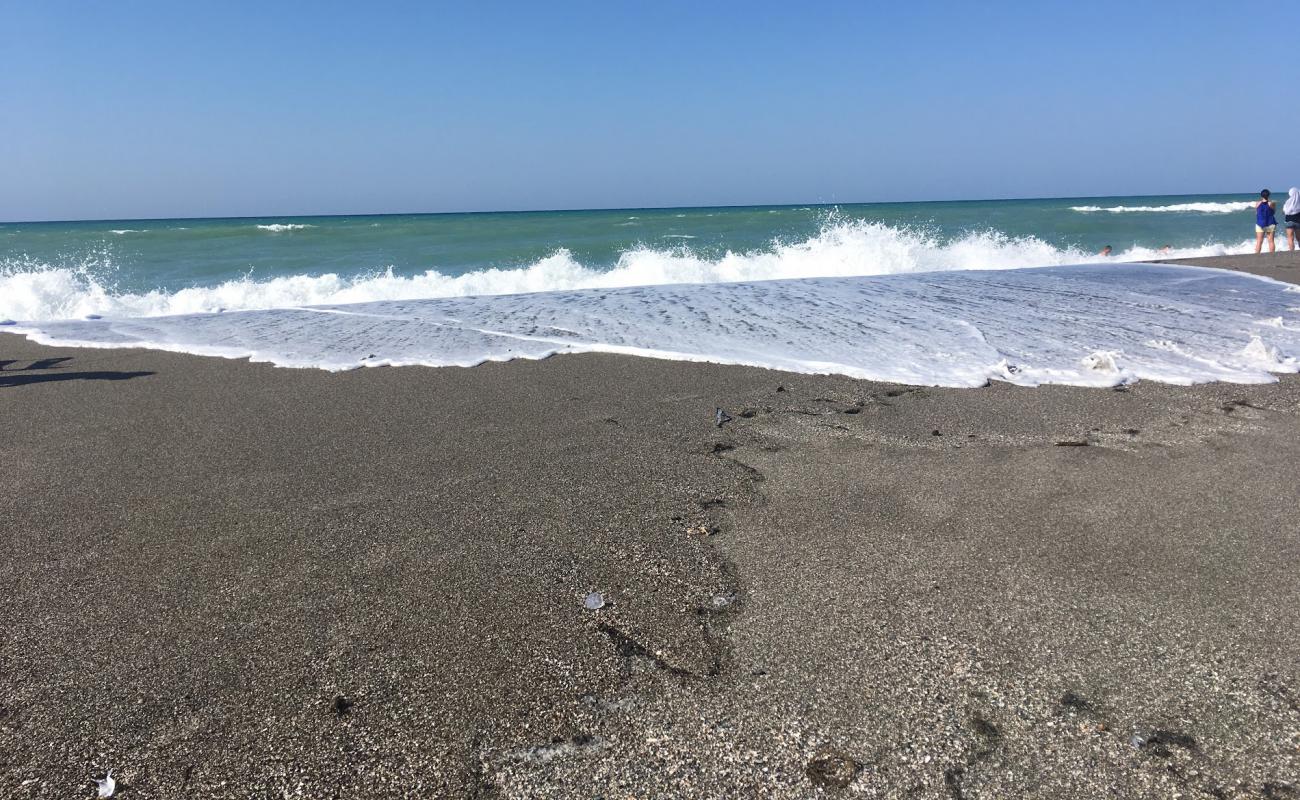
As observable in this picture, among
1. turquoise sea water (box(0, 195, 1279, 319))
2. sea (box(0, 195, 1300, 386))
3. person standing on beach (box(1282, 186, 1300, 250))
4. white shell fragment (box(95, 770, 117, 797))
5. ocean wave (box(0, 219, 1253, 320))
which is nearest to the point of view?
white shell fragment (box(95, 770, 117, 797))

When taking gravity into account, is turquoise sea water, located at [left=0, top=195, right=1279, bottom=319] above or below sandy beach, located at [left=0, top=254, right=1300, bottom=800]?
above

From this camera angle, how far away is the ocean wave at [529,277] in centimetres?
1118

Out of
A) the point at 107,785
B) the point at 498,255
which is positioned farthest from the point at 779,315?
the point at 498,255

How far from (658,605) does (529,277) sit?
11.9 meters

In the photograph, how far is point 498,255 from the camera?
2069cm

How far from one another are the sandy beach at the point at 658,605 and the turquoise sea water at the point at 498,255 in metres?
8.92

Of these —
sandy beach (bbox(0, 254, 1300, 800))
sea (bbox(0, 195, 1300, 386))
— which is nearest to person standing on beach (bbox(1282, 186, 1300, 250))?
sea (bbox(0, 195, 1300, 386))

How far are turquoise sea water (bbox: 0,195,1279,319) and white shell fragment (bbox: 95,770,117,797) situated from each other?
11.0 metres

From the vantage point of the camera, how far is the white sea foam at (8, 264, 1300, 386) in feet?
18.7

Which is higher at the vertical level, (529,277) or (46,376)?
(529,277)

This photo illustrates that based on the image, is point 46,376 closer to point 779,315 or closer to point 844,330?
point 779,315

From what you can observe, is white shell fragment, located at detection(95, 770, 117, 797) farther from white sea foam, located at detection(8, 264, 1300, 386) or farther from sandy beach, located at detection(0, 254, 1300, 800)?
white sea foam, located at detection(8, 264, 1300, 386)

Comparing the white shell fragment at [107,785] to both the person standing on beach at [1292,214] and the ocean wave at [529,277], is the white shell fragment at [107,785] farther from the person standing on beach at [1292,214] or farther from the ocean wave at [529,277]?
the person standing on beach at [1292,214]

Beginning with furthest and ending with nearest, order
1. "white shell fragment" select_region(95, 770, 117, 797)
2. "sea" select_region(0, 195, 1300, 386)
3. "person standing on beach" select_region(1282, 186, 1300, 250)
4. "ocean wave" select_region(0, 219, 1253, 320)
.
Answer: "person standing on beach" select_region(1282, 186, 1300, 250) → "ocean wave" select_region(0, 219, 1253, 320) → "sea" select_region(0, 195, 1300, 386) → "white shell fragment" select_region(95, 770, 117, 797)
